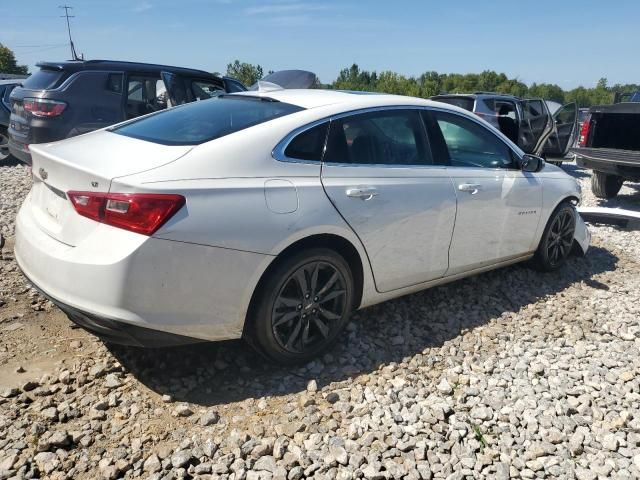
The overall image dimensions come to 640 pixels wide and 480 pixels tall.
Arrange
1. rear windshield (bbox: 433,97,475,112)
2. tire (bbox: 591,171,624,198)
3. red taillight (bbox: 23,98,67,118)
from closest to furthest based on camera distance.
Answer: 1. red taillight (bbox: 23,98,67,118)
2. tire (bbox: 591,171,624,198)
3. rear windshield (bbox: 433,97,475,112)

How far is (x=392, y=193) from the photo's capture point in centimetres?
328

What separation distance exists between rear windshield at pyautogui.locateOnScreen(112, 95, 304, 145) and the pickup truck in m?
6.22

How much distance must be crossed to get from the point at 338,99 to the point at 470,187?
1.16 meters

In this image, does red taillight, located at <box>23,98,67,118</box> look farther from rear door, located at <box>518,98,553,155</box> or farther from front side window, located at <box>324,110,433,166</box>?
rear door, located at <box>518,98,553,155</box>

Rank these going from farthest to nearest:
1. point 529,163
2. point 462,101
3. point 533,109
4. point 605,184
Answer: point 533,109, point 462,101, point 605,184, point 529,163

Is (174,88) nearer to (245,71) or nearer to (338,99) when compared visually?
(338,99)

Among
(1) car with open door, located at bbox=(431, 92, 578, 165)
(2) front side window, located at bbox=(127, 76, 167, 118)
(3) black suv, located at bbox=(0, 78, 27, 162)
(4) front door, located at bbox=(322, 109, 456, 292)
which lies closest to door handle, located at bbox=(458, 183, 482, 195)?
(4) front door, located at bbox=(322, 109, 456, 292)

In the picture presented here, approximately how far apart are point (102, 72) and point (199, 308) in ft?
17.5

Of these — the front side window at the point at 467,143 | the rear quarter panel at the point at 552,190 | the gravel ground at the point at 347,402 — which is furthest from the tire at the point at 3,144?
the rear quarter panel at the point at 552,190

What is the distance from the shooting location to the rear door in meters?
10.5

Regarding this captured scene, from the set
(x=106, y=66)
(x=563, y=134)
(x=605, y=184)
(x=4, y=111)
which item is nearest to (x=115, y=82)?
(x=106, y=66)

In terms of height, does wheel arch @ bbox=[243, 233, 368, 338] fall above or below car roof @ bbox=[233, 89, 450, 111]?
below

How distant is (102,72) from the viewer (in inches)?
266

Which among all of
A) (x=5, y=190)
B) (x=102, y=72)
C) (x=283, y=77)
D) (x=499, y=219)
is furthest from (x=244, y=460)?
(x=283, y=77)
